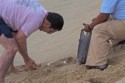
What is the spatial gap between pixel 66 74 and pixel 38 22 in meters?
0.79

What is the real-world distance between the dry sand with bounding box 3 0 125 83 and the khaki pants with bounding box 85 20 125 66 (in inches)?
6.8

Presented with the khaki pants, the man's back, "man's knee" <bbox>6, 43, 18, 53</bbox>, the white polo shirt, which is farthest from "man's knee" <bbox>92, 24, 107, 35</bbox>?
"man's knee" <bbox>6, 43, 18, 53</bbox>

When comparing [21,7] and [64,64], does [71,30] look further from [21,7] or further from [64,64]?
[21,7]

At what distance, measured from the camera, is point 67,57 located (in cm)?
681

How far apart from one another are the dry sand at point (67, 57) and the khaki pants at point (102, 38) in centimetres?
17

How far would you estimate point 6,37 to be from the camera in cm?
555

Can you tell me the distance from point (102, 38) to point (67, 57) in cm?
109

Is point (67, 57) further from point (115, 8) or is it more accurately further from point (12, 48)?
point (12, 48)

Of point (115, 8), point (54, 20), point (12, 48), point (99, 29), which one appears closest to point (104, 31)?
point (99, 29)

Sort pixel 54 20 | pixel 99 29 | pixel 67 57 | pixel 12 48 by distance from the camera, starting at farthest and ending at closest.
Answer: pixel 67 57
pixel 99 29
pixel 54 20
pixel 12 48

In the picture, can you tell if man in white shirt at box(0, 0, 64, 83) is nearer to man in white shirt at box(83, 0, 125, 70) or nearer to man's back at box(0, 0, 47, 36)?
man's back at box(0, 0, 47, 36)

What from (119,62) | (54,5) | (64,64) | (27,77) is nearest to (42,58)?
(64,64)

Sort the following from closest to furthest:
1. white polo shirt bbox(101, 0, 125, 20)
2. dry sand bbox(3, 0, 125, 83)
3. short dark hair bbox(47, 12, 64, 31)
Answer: dry sand bbox(3, 0, 125, 83)
short dark hair bbox(47, 12, 64, 31)
white polo shirt bbox(101, 0, 125, 20)

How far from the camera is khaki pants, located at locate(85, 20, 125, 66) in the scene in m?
5.83
